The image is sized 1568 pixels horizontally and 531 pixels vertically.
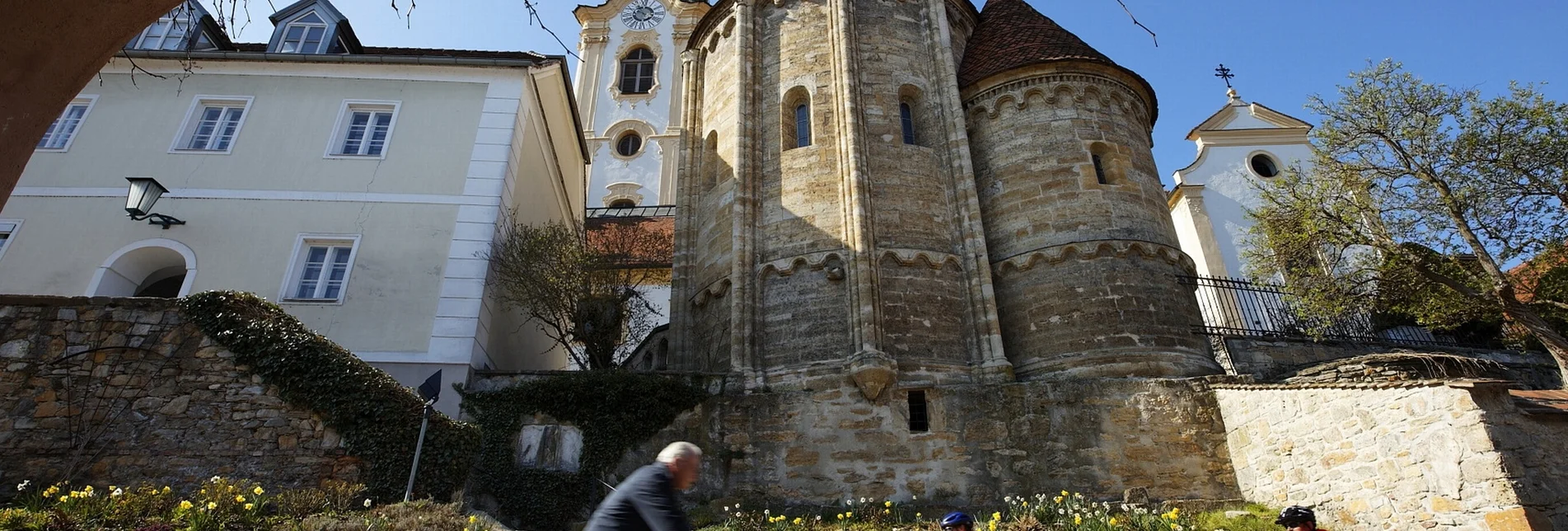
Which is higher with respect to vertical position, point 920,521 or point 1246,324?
point 1246,324

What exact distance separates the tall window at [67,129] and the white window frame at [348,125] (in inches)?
193

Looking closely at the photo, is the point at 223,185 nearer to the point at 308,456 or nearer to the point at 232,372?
the point at 232,372

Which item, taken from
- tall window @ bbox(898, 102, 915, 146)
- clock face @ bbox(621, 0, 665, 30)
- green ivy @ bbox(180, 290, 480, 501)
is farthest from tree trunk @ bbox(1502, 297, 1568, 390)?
clock face @ bbox(621, 0, 665, 30)

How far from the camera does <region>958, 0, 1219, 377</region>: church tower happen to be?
14.1 meters

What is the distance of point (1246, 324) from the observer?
54.4 feet

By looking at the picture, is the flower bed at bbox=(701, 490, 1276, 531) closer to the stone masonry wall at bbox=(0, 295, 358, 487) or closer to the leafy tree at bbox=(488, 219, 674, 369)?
the leafy tree at bbox=(488, 219, 674, 369)

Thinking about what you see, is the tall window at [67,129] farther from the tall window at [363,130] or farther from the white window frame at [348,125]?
the tall window at [363,130]

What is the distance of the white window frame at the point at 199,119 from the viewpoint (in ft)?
52.7

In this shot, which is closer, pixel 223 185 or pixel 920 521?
pixel 920 521

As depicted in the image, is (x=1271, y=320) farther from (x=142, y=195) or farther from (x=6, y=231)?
(x=6, y=231)

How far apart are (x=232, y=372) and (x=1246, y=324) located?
17.3m

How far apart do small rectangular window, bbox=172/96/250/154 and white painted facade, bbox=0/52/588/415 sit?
6 centimetres

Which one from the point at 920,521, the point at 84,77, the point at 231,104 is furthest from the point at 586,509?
the point at 231,104

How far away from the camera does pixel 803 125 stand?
17172 mm
